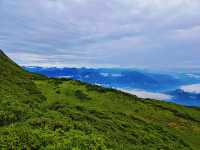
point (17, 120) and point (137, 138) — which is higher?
point (17, 120)

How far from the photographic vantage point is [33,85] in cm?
7594

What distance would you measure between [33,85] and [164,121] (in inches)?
1155

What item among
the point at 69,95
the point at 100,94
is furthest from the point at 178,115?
the point at 69,95

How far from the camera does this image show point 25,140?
77.9 feet

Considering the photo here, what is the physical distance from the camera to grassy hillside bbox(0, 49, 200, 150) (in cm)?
2503

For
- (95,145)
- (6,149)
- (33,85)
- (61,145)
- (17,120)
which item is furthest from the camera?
(33,85)

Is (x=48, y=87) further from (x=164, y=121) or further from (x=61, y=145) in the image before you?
(x=61, y=145)

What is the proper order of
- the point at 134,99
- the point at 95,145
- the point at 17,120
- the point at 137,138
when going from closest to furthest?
the point at 95,145
the point at 17,120
the point at 137,138
the point at 134,99

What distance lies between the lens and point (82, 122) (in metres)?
36.1

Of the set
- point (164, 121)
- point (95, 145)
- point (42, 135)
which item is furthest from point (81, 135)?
point (164, 121)

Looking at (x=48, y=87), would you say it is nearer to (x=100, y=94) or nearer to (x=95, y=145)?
(x=100, y=94)

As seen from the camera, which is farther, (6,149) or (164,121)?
(164,121)

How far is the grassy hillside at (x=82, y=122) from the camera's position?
2503 centimetres

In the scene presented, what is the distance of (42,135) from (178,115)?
58639 mm
